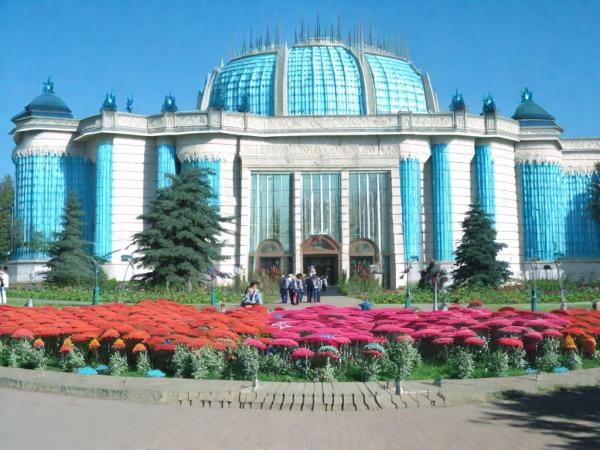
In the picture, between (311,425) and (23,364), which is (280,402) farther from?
(23,364)

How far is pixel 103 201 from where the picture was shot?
4788 cm

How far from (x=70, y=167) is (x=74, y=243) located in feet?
39.4

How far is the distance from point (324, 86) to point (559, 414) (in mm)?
51370

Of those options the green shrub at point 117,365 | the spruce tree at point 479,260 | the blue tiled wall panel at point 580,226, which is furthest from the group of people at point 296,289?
the blue tiled wall panel at point 580,226

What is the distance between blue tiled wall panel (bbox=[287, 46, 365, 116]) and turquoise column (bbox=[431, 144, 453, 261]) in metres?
10.5

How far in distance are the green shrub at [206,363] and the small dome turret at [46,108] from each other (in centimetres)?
4499

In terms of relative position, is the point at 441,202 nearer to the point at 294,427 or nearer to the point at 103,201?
the point at 103,201

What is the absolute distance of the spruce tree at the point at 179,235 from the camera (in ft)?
111

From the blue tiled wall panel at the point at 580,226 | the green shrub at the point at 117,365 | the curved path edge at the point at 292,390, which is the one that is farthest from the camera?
the blue tiled wall panel at the point at 580,226

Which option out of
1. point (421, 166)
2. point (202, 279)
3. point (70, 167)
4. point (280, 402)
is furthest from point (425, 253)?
point (280, 402)

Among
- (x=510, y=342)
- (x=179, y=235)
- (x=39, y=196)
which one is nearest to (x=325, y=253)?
(x=179, y=235)

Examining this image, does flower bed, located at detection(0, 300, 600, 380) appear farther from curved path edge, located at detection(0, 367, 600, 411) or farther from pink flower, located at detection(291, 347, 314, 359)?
curved path edge, located at detection(0, 367, 600, 411)

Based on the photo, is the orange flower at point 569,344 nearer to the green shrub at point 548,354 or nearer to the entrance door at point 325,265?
the green shrub at point 548,354

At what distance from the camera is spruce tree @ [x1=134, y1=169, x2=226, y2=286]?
111 ft
